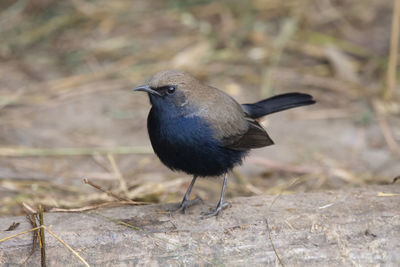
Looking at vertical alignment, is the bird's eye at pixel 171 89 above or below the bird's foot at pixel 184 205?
above

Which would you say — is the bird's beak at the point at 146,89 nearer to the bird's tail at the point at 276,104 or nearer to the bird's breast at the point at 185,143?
the bird's breast at the point at 185,143

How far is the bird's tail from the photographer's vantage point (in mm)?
4598

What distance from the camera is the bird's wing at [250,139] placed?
12.8 ft

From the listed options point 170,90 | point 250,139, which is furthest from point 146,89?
point 250,139

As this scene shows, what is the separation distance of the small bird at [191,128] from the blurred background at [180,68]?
0.91 metres

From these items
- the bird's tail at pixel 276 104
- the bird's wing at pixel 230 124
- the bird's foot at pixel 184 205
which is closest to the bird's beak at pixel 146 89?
the bird's wing at pixel 230 124

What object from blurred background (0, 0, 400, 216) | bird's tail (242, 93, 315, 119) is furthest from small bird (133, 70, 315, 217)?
blurred background (0, 0, 400, 216)

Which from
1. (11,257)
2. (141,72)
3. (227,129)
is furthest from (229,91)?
(11,257)

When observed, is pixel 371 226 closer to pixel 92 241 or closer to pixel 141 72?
pixel 92 241

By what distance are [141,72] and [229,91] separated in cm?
108

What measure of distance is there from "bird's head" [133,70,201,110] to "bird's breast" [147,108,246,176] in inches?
3.1

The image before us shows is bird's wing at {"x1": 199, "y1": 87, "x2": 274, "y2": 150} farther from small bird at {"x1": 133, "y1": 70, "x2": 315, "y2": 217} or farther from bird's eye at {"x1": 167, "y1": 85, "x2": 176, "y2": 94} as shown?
bird's eye at {"x1": 167, "y1": 85, "x2": 176, "y2": 94}

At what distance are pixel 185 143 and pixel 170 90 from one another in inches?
14.2

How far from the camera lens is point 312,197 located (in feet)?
12.2
